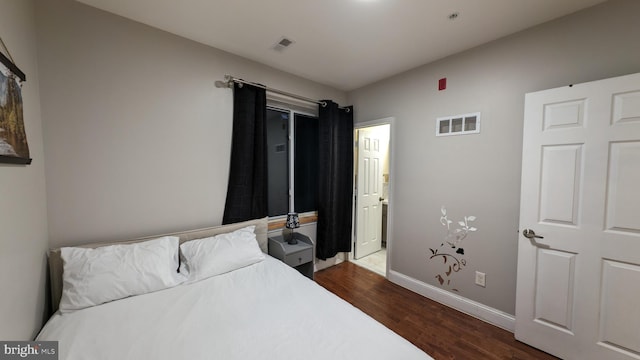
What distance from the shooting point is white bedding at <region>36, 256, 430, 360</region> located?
1.06 meters

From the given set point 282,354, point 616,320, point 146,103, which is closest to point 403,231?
point 616,320

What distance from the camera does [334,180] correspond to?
10.3 ft

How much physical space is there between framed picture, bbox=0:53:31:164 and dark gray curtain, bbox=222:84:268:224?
130cm

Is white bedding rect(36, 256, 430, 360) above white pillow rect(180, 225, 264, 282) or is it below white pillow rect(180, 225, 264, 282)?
below

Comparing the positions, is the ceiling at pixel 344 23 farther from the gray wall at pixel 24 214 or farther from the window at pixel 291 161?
the window at pixel 291 161

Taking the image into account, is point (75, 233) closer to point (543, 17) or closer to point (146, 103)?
point (146, 103)

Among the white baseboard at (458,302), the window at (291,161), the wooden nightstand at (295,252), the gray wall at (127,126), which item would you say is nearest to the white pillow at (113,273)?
the gray wall at (127,126)

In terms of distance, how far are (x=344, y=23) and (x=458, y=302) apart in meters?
2.83

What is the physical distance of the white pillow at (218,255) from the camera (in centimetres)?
Result: 178

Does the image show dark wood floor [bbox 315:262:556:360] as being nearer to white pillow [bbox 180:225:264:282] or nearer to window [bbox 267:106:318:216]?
window [bbox 267:106:318:216]

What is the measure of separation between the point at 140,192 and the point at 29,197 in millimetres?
597

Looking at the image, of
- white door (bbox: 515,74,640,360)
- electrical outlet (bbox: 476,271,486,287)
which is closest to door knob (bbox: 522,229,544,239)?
white door (bbox: 515,74,640,360)

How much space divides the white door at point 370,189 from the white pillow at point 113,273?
2.48 metres

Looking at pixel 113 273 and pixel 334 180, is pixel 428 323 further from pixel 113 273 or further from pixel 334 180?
pixel 113 273
